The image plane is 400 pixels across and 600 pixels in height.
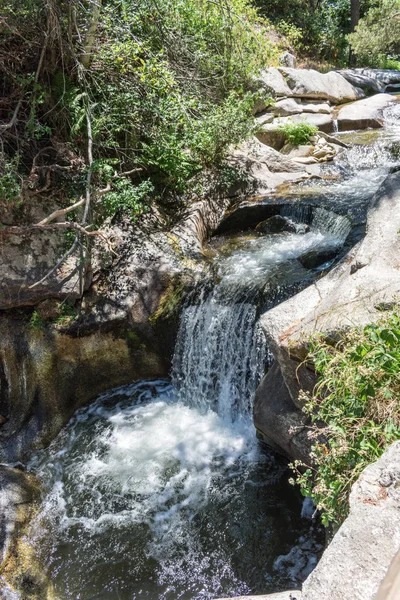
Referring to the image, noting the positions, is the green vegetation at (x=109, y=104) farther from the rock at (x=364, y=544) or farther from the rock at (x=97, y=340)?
the rock at (x=364, y=544)

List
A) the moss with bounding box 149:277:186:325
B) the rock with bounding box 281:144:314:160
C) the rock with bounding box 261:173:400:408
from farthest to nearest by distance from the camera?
the rock with bounding box 281:144:314:160 < the moss with bounding box 149:277:186:325 < the rock with bounding box 261:173:400:408

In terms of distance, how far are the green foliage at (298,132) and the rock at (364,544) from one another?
9083 mm

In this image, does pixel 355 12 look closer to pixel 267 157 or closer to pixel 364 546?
pixel 267 157

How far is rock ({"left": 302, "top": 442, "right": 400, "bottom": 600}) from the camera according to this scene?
1811 mm

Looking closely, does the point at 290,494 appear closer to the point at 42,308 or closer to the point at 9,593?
the point at 9,593

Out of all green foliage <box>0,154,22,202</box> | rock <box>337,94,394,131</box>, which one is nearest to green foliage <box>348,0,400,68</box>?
rock <box>337,94,394,131</box>

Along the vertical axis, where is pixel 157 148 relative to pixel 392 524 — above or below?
above

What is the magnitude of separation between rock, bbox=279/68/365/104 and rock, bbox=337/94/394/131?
958 mm

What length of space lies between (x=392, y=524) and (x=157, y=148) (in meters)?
5.75

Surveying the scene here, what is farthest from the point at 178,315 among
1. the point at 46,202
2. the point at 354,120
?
the point at 354,120

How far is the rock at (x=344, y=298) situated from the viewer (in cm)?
328

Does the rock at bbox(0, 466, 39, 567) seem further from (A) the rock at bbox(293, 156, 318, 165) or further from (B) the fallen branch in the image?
(A) the rock at bbox(293, 156, 318, 165)

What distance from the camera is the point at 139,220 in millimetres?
6402

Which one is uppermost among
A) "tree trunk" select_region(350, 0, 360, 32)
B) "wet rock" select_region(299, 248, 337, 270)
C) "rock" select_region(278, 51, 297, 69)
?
"tree trunk" select_region(350, 0, 360, 32)
